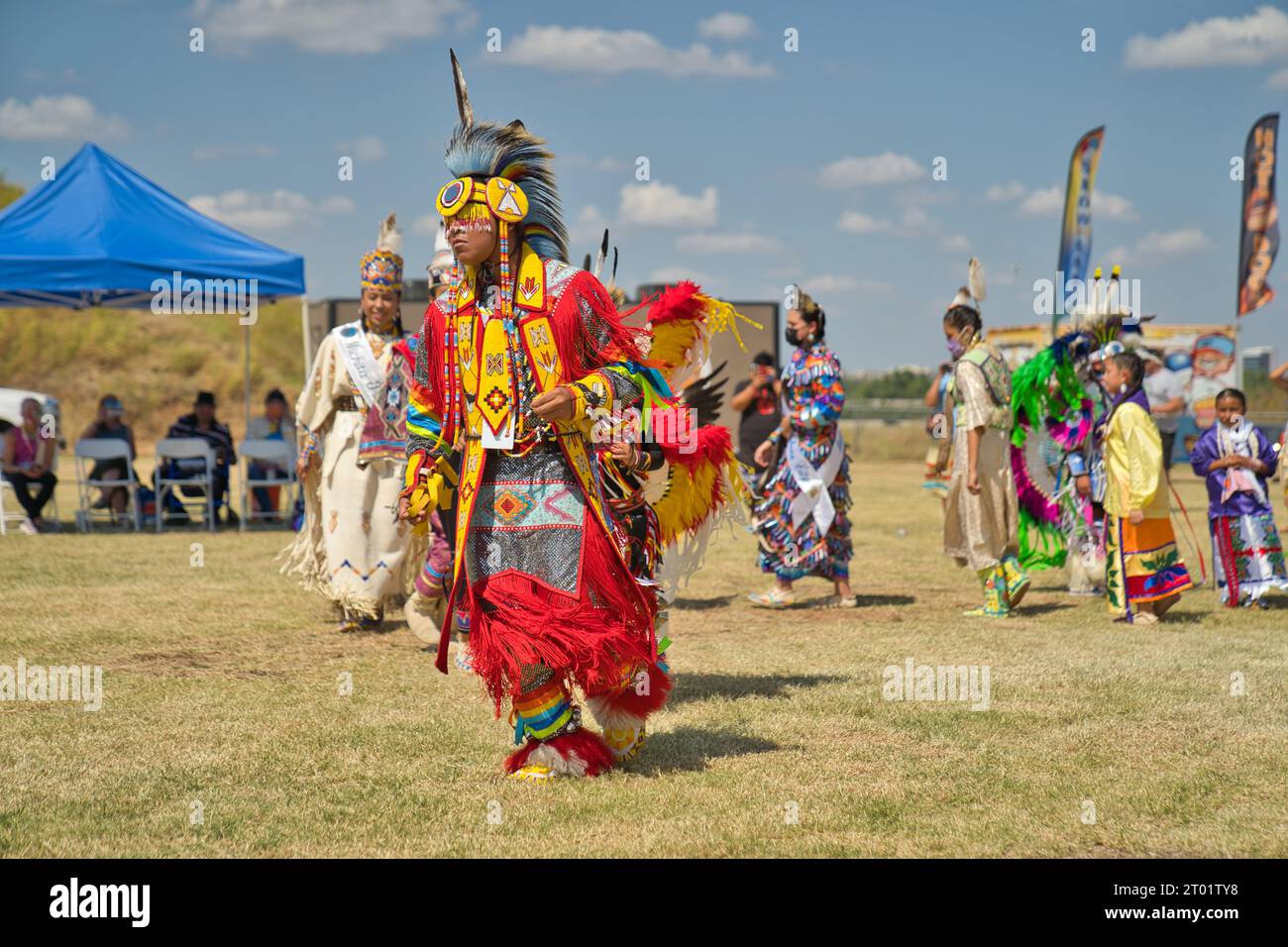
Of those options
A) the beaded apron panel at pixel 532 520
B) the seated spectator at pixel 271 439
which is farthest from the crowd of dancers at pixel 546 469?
the seated spectator at pixel 271 439

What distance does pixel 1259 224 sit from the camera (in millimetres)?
17953

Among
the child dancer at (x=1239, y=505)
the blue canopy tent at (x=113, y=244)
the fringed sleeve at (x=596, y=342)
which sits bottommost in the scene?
the child dancer at (x=1239, y=505)

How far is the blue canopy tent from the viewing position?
39.3ft

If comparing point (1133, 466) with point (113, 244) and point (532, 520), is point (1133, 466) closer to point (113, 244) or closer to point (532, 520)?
point (532, 520)

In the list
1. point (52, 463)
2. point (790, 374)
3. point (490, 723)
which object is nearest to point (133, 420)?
point (52, 463)

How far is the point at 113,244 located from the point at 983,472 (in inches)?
328

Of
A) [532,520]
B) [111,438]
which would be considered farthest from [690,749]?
[111,438]

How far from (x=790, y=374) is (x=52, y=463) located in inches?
335

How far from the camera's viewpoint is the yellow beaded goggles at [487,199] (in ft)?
14.3

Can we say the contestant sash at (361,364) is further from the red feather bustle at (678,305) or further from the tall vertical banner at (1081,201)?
the tall vertical banner at (1081,201)

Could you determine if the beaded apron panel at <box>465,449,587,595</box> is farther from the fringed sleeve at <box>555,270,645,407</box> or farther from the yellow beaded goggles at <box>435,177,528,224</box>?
the yellow beaded goggles at <box>435,177,528,224</box>

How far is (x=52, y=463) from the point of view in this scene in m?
13.6

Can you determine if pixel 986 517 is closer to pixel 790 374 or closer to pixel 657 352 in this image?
pixel 790 374

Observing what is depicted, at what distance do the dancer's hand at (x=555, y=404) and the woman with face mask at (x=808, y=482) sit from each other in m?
4.49
